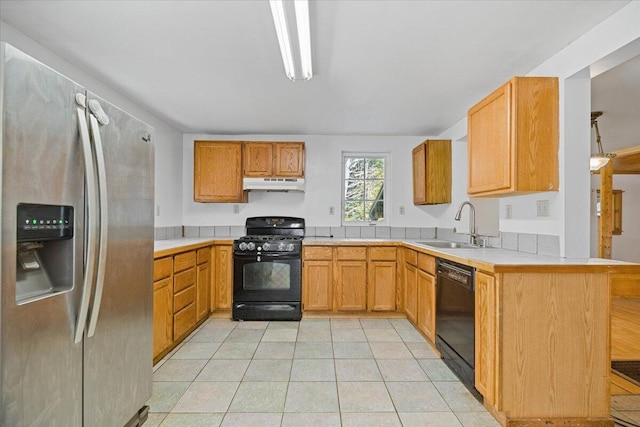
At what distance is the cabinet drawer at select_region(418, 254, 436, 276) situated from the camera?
2.95 meters

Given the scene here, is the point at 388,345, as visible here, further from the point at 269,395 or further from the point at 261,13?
the point at 261,13

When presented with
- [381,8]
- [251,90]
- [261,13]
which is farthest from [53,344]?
[251,90]

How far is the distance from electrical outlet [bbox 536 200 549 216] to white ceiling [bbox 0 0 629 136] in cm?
99

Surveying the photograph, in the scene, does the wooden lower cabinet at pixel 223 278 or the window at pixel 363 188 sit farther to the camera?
the window at pixel 363 188

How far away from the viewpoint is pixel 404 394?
7.24 ft

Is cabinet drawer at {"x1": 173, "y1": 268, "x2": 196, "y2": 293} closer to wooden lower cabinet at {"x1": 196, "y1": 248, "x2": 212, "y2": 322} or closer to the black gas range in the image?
wooden lower cabinet at {"x1": 196, "y1": 248, "x2": 212, "y2": 322}

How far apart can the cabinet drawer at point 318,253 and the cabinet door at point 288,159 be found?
0.97 metres

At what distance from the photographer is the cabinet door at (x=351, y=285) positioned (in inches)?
153

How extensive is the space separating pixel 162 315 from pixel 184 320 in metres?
0.50

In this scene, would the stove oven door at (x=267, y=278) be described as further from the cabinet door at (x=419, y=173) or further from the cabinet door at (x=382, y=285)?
the cabinet door at (x=419, y=173)

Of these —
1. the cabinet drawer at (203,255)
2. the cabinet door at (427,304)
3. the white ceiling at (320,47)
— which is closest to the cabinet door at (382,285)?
the cabinet door at (427,304)

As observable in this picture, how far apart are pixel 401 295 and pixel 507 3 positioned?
291cm

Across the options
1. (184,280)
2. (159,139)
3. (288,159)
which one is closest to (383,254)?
(288,159)

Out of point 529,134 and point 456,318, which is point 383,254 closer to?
point 456,318
